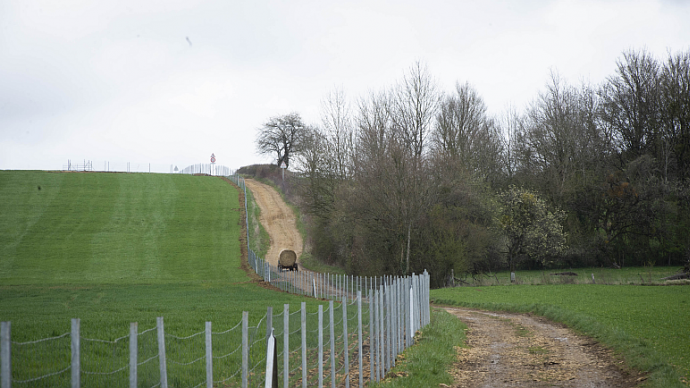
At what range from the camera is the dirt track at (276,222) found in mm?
46812

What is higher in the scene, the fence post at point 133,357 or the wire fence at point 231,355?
the fence post at point 133,357

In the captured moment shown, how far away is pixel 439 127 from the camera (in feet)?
163

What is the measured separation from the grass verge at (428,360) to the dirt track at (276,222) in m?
29.1

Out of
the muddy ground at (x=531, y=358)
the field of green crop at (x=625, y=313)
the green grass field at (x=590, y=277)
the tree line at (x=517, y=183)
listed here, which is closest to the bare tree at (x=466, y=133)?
the tree line at (x=517, y=183)

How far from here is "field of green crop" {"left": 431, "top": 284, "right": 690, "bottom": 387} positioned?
994 centimetres

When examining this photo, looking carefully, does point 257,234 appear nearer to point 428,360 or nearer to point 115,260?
point 115,260

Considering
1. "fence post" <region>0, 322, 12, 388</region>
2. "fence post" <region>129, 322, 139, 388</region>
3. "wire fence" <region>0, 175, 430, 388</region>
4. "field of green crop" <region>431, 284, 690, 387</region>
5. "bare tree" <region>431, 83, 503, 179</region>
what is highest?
"bare tree" <region>431, 83, 503, 179</region>

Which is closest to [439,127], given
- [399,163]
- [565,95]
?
[565,95]

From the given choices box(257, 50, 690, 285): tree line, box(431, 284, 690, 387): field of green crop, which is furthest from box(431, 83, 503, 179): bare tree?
box(431, 284, 690, 387): field of green crop

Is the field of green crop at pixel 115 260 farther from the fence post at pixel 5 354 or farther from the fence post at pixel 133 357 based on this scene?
the fence post at pixel 5 354

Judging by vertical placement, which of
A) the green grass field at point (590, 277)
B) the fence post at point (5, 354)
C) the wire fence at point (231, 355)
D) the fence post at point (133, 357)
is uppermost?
the fence post at point (5, 354)

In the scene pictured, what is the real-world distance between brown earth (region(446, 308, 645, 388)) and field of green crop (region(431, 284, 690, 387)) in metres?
0.43

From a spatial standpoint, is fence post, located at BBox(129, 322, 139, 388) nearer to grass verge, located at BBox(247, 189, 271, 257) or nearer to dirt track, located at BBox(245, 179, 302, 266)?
dirt track, located at BBox(245, 179, 302, 266)

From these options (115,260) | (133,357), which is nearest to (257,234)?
(115,260)
